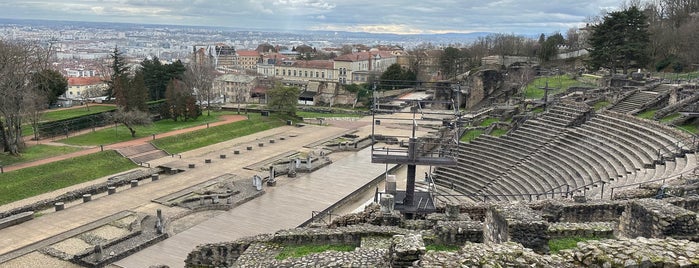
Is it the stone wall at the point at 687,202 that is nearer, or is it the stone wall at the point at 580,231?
the stone wall at the point at 580,231

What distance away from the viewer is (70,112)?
4878cm

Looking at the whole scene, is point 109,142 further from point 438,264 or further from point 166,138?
point 438,264

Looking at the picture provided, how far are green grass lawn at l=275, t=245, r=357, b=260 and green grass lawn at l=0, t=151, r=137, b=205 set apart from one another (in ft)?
72.3

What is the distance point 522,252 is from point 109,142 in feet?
127

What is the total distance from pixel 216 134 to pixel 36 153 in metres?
15.1

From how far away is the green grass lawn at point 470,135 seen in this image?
32938mm

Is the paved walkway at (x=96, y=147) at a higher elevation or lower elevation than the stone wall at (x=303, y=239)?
lower

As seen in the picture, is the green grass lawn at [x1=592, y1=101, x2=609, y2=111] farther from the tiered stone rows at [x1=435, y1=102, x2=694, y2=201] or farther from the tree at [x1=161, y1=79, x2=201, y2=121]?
the tree at [x1=161, y1=79, x2=201, y2=121]

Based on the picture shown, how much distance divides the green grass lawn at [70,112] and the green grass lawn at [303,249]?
40683mm

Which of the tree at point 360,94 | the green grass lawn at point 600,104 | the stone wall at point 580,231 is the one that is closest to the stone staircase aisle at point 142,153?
the stone wall at point 580,231

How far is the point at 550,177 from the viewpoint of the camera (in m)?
23.0

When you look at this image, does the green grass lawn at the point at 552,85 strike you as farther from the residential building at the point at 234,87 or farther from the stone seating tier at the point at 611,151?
the residential building at the point at 234,87

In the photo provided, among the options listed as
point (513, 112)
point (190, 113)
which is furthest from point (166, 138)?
point (513, 112)

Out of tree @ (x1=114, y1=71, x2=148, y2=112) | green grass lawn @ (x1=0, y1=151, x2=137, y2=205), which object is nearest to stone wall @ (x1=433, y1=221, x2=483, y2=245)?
green grass lawn @ (x1=0, y1=151, x2=137, y2=205)
